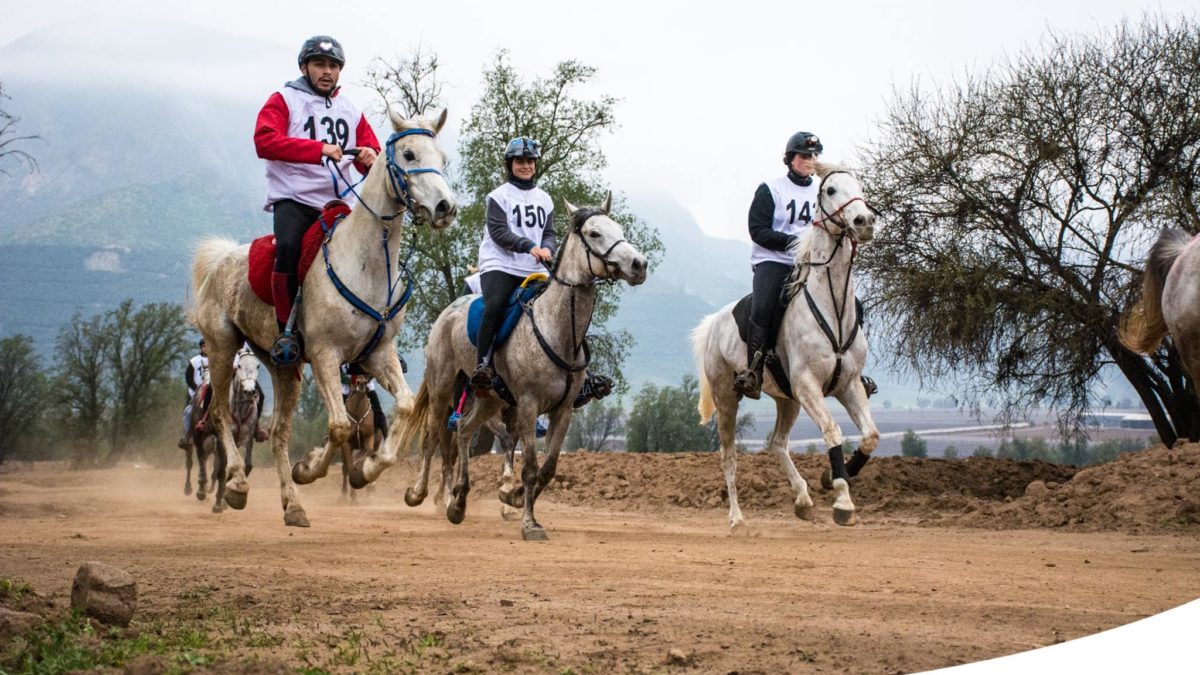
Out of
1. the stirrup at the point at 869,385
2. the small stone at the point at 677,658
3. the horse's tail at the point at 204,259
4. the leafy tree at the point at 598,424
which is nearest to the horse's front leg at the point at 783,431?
the stirrup at the point at 869,385

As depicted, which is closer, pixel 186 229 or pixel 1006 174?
pixel 186 229

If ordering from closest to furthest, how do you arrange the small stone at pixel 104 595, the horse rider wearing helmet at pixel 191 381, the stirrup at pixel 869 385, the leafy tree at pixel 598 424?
1. the small stone at pixel 104 595
2. the stirrup at pixel 869 385
3. the horse rider wearing helmet at pixel 191 381
4. the leafy tree at pixel 598 424

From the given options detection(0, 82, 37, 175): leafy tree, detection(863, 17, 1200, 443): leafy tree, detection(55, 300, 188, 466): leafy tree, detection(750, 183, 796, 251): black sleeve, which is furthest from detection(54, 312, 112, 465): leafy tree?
detection(863, 17, 1200, 443): leafy tree

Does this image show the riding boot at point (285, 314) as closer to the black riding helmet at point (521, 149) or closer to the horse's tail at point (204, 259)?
the horse's tail at point (204, 259)

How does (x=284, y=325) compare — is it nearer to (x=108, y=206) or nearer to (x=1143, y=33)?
(x=108, y=206)

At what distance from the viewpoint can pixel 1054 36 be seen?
860cm

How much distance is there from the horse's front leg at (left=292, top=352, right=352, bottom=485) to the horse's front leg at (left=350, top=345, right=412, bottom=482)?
0.73ft

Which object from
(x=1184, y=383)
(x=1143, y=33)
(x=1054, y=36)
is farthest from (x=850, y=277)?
(x=1184, y=383)

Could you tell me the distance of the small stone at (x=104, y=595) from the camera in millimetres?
5020

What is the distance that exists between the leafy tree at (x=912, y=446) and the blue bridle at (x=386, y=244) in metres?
11.0

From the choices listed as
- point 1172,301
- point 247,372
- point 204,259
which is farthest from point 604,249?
point 247,372

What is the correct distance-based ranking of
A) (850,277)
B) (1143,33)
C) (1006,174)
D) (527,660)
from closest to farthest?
(527,660)
(850,277)
(1143,33)
(1006,174)

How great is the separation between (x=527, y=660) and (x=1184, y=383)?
11.5 m

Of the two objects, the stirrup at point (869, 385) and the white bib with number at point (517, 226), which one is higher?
the white bib with number at point (517, 226)
